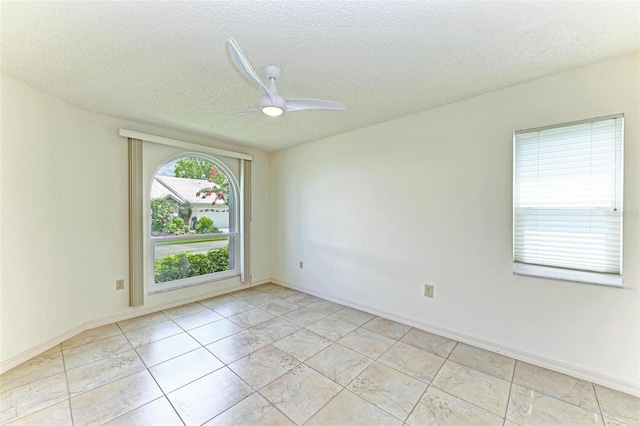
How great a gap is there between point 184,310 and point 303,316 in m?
1.55

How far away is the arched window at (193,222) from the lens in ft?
10.9

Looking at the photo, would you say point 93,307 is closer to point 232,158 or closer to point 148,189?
point 148,189

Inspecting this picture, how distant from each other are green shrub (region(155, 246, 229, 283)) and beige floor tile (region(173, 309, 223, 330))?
2.22ft

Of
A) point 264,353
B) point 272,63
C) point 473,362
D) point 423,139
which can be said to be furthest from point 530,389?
point 272,63

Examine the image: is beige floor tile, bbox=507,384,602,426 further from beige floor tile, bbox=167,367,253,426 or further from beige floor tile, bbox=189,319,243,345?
beige floor tile, bbox=189,319,243,345

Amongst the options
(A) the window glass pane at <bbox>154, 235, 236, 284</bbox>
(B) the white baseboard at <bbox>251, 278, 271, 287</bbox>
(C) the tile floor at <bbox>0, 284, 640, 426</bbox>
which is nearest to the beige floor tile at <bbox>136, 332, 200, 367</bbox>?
(C) the tile floor at <bbox>0, 284, 640, 426</bbox>

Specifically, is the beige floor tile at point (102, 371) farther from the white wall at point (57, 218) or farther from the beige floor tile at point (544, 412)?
the beige floor tile at point (544, 412)

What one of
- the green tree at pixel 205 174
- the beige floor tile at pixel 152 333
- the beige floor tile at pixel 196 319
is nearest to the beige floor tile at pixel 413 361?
the beige floor tile at pixel 196 319

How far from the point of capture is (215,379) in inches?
74.8

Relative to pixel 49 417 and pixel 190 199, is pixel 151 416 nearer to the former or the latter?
pixel 49 417

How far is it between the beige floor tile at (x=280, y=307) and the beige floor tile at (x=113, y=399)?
1.47 metres

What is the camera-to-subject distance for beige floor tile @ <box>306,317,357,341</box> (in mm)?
2609

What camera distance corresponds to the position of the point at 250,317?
9.89 feet

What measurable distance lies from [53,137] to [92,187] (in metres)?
0.57
